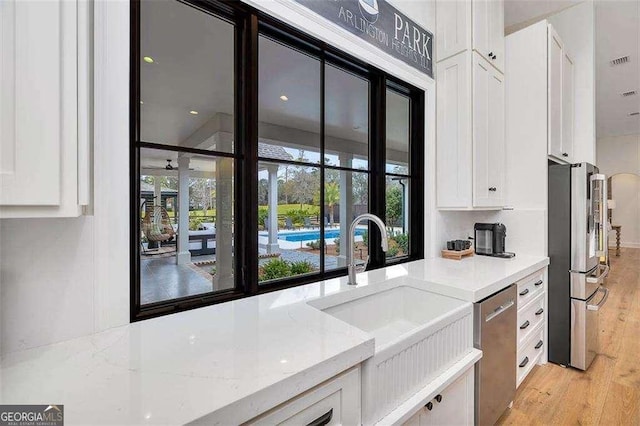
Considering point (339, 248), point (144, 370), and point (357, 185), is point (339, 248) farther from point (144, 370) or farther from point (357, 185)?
point (144, 370)

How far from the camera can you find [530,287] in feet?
7.28

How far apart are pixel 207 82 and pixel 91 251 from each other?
88 cm

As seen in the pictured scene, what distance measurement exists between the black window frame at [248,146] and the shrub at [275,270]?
0.05 m

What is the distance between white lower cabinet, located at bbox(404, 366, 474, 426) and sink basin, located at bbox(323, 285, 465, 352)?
327 millimetres

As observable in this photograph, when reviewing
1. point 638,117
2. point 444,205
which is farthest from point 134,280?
point 638,117

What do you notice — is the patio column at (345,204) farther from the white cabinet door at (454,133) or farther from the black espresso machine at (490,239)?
the black espresso machine at (490,239)

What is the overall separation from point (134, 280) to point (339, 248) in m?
1.19

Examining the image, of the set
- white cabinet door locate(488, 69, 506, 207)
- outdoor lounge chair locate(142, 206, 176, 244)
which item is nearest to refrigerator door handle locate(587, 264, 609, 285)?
white cabinet door locate(488, 69, 506, 207)

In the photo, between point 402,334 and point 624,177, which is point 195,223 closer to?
point 402,334

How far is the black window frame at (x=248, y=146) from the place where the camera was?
1161 millimetres

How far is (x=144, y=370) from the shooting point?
2.54ft

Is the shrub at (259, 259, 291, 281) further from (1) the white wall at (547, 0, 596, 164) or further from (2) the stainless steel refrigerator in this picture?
(1) the white wall at (547, 0, 596, 164)

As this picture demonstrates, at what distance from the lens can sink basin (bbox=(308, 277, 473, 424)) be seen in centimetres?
103

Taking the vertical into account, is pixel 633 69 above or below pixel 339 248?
above
